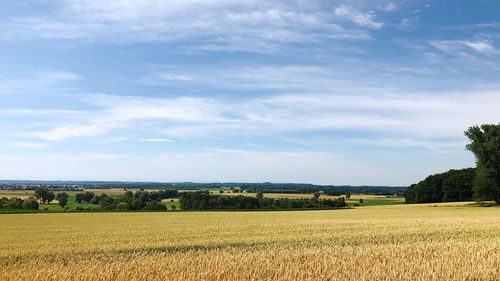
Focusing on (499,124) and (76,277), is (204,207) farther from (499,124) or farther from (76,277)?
(76,277)

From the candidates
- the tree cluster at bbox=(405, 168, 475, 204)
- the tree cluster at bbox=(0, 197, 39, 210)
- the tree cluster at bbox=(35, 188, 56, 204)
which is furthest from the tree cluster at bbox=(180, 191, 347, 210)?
the tree cluster at bbox=(35, 188, 56, 204)

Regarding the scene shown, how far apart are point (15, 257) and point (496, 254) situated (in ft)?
56.7

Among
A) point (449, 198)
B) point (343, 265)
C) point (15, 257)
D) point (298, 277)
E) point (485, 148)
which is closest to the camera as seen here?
point (298, 277)

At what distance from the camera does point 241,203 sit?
89188 mm

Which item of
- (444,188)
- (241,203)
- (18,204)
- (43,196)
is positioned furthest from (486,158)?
(43,196)

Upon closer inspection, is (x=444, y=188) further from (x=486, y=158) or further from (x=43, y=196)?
(x=43, y=196)

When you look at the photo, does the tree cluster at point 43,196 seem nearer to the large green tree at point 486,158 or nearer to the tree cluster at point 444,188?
the tree cluster at point 444,188

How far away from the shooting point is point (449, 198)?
95.3 m

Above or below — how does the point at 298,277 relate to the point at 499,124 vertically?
below

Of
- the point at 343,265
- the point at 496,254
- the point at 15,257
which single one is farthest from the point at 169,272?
the point at 15,257

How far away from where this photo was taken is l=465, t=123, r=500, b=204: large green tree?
65.5 meters

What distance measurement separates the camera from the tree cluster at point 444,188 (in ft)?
311

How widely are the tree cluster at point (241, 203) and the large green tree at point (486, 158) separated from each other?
28.6m

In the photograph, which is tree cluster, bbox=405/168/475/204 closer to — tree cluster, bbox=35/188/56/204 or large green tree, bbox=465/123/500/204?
large green tree, bbox=465/123/500/204
